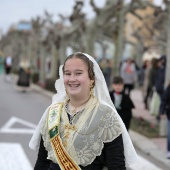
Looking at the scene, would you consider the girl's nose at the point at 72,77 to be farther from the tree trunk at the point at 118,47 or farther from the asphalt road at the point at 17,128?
the tree trunk at the point at 118,47

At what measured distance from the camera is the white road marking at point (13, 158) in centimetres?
683

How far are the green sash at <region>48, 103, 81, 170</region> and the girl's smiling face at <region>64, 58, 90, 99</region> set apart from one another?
0.59 feet

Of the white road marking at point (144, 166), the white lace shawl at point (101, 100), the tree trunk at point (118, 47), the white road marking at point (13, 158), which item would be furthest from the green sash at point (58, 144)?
the tree trunk at point (118, 47)

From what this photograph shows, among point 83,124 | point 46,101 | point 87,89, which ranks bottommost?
point 46,101

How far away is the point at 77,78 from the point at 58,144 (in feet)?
1.33

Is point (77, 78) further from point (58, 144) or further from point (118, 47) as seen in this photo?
point (118, 47)

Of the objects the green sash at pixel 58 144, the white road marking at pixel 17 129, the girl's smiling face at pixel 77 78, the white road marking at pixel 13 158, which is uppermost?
the girl's smiling face at pixel 77 78

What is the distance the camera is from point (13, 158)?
24.4ft

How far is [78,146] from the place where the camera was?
265 centimetres

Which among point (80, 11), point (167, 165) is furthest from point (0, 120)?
point (80, 11)

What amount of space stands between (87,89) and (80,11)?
616 inches

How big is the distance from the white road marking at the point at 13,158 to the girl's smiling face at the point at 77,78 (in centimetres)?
425

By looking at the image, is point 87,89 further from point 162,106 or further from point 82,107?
point 162,106

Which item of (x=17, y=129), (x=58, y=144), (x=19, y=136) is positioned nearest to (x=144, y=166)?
(x=19, y=136)
